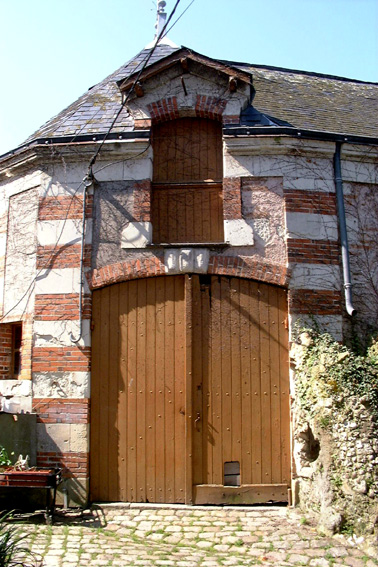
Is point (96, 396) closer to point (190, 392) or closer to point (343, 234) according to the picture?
point (190, 392)

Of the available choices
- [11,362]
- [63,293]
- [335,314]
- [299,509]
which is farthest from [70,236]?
[299,509]

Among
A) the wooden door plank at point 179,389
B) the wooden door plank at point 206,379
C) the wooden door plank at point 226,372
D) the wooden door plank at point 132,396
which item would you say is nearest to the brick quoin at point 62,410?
the wooden door plank at point 132,396

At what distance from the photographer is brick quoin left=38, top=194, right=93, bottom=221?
755 cm

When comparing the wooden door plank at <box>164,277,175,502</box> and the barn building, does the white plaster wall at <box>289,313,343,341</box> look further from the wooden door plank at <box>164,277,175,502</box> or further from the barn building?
the wooden door plank at <box>164,277,175,502</box>

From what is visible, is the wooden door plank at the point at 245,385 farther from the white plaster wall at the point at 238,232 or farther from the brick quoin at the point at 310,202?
the brick quoin at the point at 310,202

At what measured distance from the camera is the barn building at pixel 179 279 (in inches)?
273

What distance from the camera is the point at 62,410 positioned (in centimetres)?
707

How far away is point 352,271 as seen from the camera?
7465 mm

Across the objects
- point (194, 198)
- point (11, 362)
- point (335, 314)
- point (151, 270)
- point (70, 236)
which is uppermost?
point (194, 198)

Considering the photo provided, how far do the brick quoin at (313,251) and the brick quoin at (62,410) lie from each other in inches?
130

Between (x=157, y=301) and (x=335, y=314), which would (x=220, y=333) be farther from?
(x=335, y=314)

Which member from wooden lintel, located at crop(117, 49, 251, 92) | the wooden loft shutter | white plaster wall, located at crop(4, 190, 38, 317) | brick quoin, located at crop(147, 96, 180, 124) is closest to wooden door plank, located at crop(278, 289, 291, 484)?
the wooden loft shutter

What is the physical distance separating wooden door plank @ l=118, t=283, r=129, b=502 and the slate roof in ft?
8.19

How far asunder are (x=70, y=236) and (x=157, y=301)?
4.91 feet
